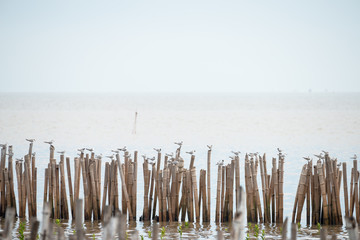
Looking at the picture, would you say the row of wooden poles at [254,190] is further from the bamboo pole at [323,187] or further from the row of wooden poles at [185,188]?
the bamboo pole at [323,187]

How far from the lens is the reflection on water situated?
10188 millimetres

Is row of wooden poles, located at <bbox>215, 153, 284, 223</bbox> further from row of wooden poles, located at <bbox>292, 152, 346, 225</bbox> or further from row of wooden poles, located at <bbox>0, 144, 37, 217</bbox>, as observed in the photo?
row of wooden poles, located at <bbox>0, 144, 37, 217</bbox>

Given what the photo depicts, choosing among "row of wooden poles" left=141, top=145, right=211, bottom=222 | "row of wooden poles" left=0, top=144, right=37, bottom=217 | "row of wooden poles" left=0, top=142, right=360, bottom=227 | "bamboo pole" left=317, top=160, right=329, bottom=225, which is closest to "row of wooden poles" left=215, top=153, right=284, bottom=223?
"row of wooden poles" left=0, top=142, right=360, bottom=227

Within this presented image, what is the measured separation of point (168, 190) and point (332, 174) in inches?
132

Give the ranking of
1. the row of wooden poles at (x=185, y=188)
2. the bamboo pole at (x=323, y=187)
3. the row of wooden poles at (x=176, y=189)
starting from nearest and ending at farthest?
1. the bamboo pole at (x=323, y=187)
2. the row of wooden poles at (x=185, y=188)
3. the row of wooden poles at (x=176, y=189)

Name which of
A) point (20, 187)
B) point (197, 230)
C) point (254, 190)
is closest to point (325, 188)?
point (254, 190)

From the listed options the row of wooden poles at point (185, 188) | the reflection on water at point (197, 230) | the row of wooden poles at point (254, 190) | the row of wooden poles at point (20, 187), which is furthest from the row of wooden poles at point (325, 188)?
the row of wooden poles at point (20, 187)

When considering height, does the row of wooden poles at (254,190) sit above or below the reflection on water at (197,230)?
above

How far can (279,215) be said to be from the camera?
35.7ft

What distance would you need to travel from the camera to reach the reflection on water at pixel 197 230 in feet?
33.4

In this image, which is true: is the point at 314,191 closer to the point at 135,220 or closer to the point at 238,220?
the point at 135,220

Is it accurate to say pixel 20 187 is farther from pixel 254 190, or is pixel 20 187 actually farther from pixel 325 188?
pixel 325 188

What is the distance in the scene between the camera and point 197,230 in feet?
35.1

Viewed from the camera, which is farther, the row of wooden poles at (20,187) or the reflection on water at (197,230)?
the row of wooden poles at (20,187)
